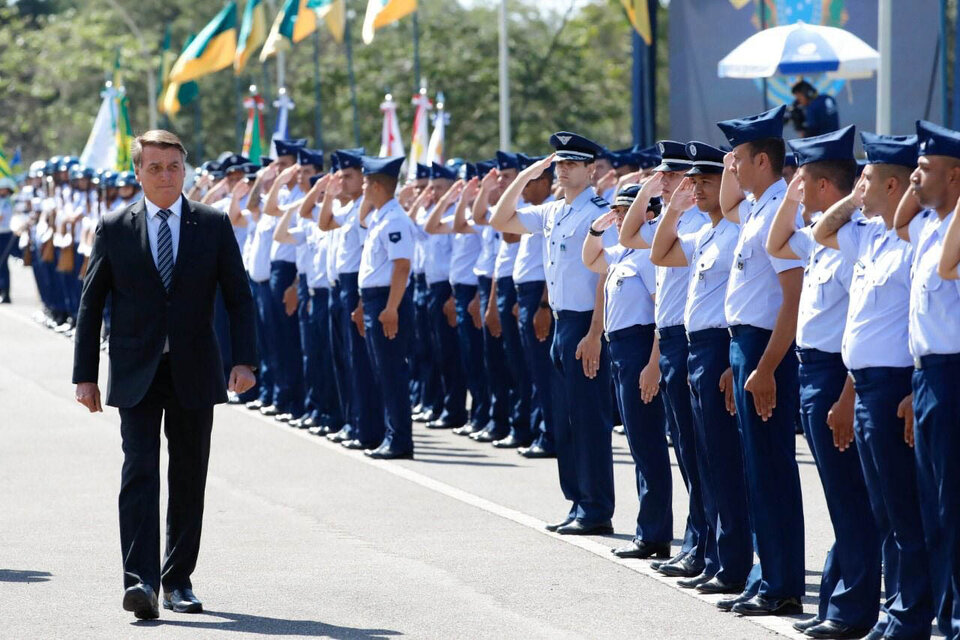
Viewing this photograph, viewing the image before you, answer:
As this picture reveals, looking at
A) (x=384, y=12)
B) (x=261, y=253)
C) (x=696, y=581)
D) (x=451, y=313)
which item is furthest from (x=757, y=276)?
(x=384, y=12)

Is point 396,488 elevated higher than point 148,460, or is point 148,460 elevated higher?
point 148,460

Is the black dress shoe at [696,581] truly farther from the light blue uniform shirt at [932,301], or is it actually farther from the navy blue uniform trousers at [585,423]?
the light blue uniform shirt at [932,301]

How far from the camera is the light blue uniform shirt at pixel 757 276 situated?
771 centimetres

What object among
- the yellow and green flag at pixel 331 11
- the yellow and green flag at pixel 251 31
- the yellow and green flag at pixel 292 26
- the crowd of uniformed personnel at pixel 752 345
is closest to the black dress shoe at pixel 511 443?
the crowd of uniformed personnel at pixel 752 345

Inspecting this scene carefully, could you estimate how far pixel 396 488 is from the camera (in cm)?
1209

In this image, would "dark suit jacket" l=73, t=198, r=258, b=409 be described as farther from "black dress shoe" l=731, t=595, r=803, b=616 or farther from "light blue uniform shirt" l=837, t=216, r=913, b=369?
"light blue uniform shirt" l=837, t=216, r=913, b=369

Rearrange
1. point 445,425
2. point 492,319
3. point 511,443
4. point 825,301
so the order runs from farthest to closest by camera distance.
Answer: point 445,425, point 492,319, point 511,443, point 825,301

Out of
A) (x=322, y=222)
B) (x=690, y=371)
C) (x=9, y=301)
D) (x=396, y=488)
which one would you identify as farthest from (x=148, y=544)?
(x=9, y=301)

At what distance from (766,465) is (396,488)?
4.66 m

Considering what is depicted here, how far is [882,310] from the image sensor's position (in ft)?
22.5

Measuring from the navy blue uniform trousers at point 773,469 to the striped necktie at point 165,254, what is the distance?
244cm

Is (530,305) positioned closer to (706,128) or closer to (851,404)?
(851,404)

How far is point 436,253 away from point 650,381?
770cm

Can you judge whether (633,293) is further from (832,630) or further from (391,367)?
(391,367)
